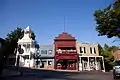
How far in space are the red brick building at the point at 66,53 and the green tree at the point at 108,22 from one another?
26361mm

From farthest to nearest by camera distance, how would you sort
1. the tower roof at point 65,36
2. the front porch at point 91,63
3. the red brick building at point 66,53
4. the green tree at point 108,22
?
the tower roof at point 65,36 < the front porch at point 91,63 < the red brick building at point 66,53 < the green tree at point 108,22

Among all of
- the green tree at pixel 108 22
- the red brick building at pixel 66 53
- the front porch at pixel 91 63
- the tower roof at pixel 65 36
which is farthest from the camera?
the tower roof at pixel 65 36

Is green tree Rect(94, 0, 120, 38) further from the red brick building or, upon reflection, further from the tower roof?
the tower roof

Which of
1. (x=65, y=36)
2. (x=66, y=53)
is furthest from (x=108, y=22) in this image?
(x=65, y=36)

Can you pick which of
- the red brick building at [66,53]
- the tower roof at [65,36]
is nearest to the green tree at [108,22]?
the red brick building at [66,53]

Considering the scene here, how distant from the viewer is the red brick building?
50812 millimetres

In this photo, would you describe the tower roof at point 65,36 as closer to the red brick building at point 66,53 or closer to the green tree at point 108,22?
the red brick building at point 66,53

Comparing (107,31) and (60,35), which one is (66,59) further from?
(107,31)

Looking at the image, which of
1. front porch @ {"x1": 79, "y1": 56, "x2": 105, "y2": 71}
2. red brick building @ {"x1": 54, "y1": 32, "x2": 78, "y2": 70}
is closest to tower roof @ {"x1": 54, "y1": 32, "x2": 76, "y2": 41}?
red brick building @ {"x1": 54, "y1": 32, "x2": 78, "y2": 70}

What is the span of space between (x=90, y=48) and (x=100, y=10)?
29.6 meters

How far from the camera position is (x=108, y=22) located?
2302 centimetres

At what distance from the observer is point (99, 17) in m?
24.5

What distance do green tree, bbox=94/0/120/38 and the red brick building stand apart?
26.4 m

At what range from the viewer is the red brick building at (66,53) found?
5081 centimetres
